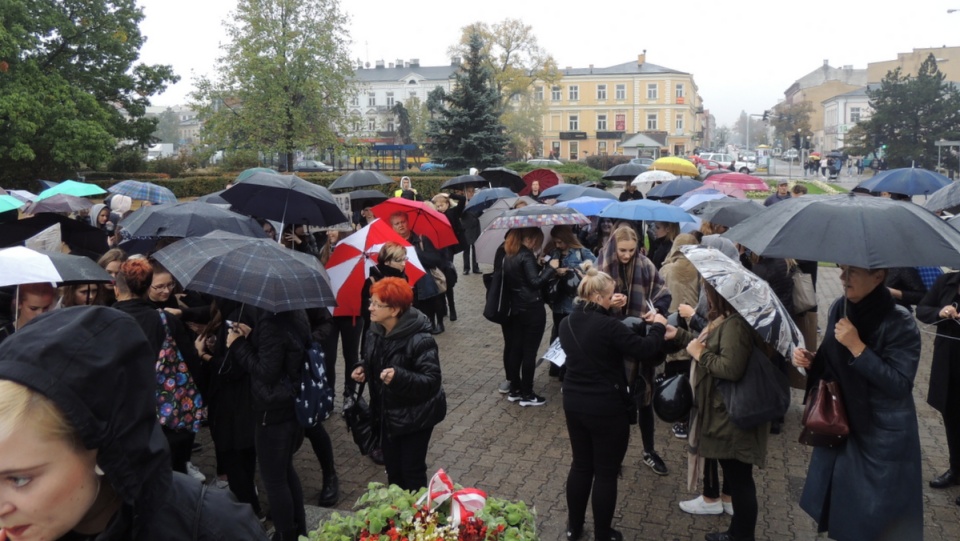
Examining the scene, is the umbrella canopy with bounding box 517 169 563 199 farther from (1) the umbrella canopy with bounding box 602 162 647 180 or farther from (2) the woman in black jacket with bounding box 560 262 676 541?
(2) the woman in black jacket with bounding box 560 262 676 541

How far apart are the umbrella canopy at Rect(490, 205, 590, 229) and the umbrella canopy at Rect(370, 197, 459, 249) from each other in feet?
3.71

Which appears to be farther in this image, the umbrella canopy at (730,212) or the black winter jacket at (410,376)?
the umbrella canopy at (730,212)

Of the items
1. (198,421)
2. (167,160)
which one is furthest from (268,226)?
(167,160)

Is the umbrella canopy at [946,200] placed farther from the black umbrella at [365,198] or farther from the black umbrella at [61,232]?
the black umbrella at [61,232]

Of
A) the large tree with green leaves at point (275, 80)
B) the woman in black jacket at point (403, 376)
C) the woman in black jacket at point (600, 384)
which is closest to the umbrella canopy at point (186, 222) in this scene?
the woman in black jacket at point (403, 376)

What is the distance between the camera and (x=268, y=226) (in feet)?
29.0

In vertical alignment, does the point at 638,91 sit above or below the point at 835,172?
above

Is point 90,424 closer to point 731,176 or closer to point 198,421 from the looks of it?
point 198,421

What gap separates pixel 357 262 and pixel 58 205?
7.82 metres

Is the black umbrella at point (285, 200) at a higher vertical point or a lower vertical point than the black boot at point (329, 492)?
higher

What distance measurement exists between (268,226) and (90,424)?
763cm

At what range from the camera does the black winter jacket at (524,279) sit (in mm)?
7273

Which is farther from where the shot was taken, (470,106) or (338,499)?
(470,106)

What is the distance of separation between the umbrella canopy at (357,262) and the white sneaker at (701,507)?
2995 millimetres
